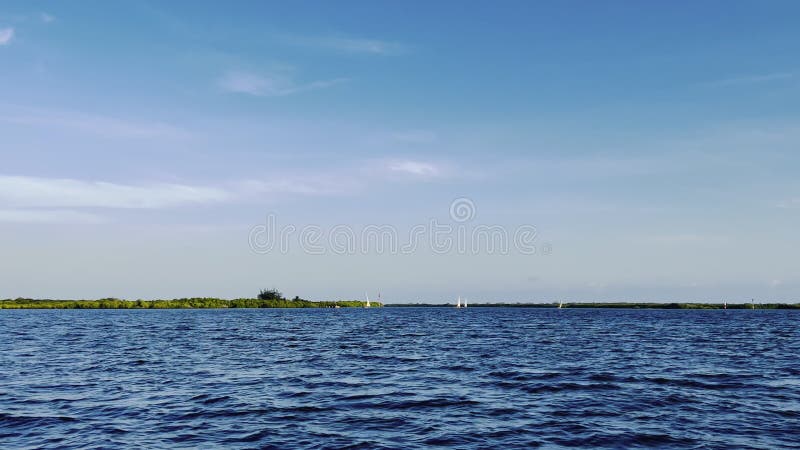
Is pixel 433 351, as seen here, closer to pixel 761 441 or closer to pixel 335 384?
pixel 335 384

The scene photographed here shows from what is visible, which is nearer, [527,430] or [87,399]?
[527,430]

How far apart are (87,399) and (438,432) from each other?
18116 mm

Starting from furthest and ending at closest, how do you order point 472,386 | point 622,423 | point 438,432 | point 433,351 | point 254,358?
1. point 433,351
2. point 254,358
3. point 472,386
4. point 622,423
5. point 438,432

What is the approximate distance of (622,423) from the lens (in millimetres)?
22656

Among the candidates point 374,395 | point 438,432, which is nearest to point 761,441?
point 438,432

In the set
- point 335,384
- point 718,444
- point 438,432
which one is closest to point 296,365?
point 335,384

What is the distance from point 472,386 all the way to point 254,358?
69.7 ft

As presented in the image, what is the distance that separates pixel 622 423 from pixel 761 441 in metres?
4.84

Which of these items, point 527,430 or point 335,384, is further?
point 335,384

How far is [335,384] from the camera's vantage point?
32125mm

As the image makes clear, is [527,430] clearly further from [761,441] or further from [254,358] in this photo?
[254,358]

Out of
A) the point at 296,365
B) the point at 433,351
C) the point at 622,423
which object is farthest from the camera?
the point at 433,351

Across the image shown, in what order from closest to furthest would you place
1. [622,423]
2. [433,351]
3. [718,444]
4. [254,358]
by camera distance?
[718,444]
[622,423]
[254,358]
[433,351]

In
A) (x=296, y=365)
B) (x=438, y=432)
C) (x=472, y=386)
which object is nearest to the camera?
(x=438, y=432)
